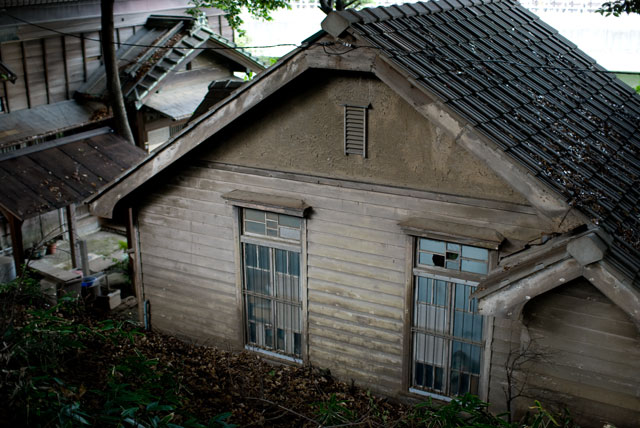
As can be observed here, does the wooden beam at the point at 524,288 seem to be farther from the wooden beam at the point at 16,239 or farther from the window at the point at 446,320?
the wooden beam at the point at 16,239

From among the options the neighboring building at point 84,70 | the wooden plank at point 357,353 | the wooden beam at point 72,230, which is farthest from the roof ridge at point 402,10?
the wooden beam at point 72,230

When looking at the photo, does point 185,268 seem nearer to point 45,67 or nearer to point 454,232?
point 454,232

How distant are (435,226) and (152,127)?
1321 cm

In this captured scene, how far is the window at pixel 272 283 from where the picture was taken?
31.4ft

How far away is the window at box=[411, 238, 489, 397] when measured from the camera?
845 centimetres

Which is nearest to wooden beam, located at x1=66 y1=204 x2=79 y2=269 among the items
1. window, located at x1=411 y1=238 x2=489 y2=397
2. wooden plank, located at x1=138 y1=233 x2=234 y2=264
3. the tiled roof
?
wooden plank, located at x1=138 y1=233 x2=234 y2=264

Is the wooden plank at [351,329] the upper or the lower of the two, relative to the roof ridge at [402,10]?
lower

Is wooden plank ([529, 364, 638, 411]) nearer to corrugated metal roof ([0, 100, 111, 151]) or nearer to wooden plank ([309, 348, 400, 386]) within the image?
wooden plank ([309, 348, 400, 386])

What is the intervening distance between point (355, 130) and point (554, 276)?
312 cm

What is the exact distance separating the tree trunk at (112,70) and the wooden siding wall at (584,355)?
11.4 meters

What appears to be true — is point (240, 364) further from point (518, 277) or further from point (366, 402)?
point (518, 277)

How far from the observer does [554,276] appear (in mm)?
6746

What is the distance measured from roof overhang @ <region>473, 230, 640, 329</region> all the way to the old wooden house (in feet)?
0.06

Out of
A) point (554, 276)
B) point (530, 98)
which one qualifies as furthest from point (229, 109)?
point (554, 276)
